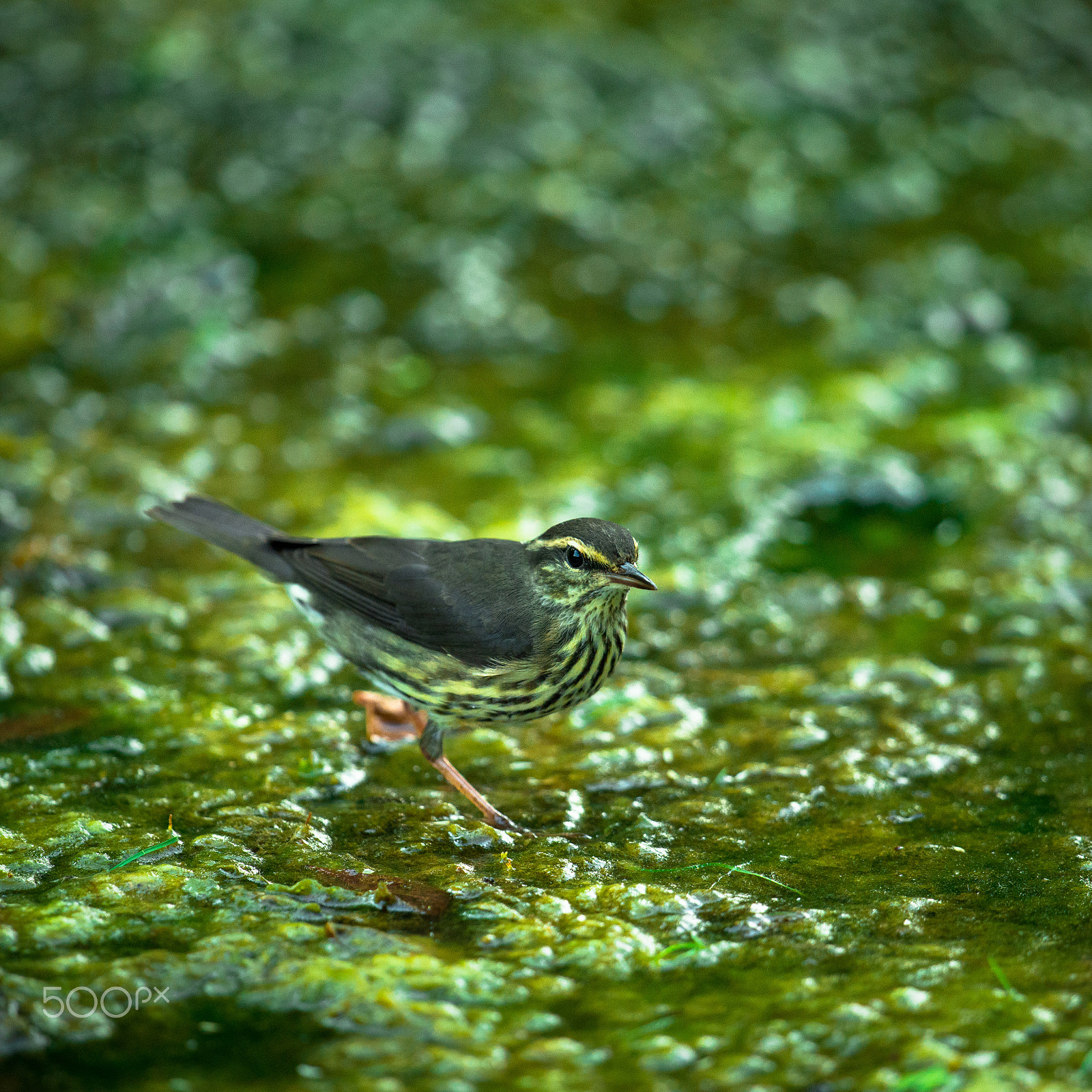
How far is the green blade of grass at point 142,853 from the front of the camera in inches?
148

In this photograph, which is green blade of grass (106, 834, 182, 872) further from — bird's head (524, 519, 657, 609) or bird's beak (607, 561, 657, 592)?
bird's beak (607, 561, 657, 592)

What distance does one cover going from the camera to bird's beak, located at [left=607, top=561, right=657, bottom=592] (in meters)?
4.21

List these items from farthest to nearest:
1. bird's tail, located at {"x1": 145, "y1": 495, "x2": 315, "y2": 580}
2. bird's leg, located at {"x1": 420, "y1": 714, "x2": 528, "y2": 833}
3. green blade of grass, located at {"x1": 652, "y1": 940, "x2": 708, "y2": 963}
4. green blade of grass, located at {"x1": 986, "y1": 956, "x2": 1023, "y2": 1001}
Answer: bird's tail, located at {"x1": 145, "y1": 495, "x2": 315, "y2": 580}
bird's leg, located at {"x1": 420, "y1": 714, "x2": 528, "y2": 833}
green blade of grass, located at {"x1": 652, "y1": 940, "x2": 708, "y2": 963}
green blade of grass, located at {"x1": 986, "y1": 956, "x2": 1023, "y2": 1001}

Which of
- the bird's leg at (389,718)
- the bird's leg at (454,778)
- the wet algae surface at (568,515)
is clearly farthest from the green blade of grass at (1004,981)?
the bird's leg at (389,718)

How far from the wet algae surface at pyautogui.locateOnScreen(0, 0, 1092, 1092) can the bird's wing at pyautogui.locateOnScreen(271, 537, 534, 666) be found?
508 millimetres

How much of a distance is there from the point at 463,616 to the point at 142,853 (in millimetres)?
1364

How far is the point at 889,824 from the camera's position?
13.7ft

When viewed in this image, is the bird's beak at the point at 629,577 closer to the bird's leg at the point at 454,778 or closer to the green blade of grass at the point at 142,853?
the bird's leg at the point at 454,778

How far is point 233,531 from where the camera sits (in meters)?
5.05

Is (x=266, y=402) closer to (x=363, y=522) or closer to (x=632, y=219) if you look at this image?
(x=363, y=522)

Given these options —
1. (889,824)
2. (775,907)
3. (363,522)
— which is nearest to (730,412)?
(363,522)

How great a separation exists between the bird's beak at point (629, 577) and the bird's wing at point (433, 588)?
36 cm

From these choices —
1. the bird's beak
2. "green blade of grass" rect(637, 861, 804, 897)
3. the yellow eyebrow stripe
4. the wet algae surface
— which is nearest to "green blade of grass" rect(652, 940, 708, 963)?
the wet algae surface

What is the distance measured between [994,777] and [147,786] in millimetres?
2957
